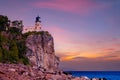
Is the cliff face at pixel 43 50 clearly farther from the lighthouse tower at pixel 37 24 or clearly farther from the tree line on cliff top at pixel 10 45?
the tree line on cliff top at pixel 10 45

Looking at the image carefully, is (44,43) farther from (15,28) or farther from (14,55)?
(14,55)

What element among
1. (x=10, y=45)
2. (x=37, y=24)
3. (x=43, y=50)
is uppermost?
(x=37, y=24)

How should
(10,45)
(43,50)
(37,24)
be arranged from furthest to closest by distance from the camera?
1. (43,50)
2. (37,24)
3. (10,45)

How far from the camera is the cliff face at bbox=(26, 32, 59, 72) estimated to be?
140125mm

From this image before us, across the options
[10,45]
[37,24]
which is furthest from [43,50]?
[10,45]

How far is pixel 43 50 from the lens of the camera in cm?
14550

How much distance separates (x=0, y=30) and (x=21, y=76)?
192 ft

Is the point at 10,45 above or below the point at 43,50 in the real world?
below

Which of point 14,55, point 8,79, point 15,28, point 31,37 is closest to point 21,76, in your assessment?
point 8,79

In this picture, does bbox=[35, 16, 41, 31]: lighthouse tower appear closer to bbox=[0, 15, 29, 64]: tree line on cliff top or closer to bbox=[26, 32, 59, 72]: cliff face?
bbox=[26, 32, 59, 72]: cliff face

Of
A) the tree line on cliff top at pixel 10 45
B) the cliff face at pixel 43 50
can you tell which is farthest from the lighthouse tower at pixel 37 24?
the tree line on cliff top at pixel 10 45

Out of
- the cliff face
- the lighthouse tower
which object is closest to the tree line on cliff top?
the lighthouse tower

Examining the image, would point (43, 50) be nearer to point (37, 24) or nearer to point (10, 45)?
point (37, 24)

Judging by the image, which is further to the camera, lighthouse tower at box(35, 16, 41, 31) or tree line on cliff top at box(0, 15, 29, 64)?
lighthouse tower at box(35, 16, 41, 31)
